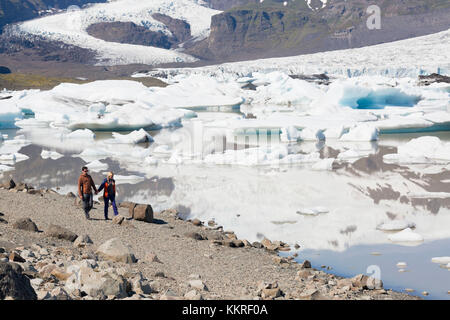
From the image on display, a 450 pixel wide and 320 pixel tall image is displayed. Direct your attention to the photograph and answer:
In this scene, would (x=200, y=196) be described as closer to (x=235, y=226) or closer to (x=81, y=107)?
(x=235, y=226)

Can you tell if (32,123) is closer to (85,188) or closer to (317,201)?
(317,201)

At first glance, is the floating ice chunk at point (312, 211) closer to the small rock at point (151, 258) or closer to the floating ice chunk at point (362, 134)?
the small rock at point (151, 258)

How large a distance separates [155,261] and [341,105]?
18.4 m

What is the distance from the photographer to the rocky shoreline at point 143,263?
12.5ft

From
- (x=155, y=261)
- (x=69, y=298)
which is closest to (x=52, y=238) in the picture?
(x=155, y=261)

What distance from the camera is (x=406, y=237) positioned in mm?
6691

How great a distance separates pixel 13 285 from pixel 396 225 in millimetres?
5370

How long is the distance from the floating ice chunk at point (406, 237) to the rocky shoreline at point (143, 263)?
4.62ft

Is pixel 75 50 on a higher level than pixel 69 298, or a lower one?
higher

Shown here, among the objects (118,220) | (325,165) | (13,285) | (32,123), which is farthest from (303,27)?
(13,285)

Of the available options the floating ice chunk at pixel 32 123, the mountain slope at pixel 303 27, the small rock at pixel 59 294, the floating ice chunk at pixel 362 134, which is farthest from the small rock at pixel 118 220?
the mountain slope at pixel 303 27

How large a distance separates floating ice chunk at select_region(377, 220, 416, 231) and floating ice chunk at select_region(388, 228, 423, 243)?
39 centimetres
